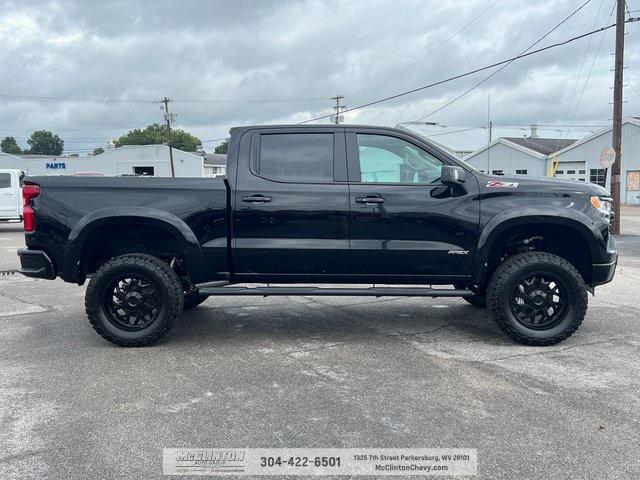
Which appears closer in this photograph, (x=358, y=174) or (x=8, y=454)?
(x=8, y=454)

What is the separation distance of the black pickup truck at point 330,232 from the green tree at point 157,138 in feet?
331

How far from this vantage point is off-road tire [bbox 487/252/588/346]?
16.6 ft

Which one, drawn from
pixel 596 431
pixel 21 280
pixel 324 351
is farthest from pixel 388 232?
pixel 21 280

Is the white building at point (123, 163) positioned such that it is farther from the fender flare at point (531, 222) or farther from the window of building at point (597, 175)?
the fender flare at point (531, 222)

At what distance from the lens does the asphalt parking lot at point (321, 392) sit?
3.24 meters

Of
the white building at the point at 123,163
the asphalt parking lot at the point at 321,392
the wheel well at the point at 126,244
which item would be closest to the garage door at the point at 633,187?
the asphalt parking lot at the point at 321,392

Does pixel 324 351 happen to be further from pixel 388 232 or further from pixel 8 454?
pixel 8 454

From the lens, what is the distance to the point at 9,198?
18.4 m

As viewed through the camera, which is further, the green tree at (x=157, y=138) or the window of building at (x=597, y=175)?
the green tree at (x=157, y=138)

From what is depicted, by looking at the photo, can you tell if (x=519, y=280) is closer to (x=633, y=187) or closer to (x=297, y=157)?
(x=297, y=157)

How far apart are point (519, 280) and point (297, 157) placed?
228 cm

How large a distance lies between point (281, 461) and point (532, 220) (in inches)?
124

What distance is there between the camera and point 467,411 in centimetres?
375

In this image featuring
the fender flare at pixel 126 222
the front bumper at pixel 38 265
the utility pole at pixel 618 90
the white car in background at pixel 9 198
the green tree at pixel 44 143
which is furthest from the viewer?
the green tree at pixel 44 143
